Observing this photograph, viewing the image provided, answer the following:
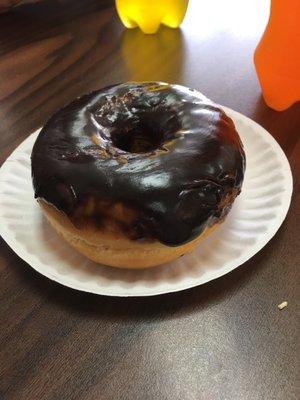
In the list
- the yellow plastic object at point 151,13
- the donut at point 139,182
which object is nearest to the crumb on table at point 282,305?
the donut at point 139,182

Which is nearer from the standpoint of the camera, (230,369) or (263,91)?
(230,369)

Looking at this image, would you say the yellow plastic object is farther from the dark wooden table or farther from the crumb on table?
the crumb on table

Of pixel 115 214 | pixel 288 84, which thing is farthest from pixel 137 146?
pixel 288 84

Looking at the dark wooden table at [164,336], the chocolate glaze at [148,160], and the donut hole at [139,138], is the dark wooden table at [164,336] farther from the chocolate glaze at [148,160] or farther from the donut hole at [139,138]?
the donut hole at [139,138]

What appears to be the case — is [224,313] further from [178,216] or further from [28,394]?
[28,394]

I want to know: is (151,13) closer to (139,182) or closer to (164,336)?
(139,182)

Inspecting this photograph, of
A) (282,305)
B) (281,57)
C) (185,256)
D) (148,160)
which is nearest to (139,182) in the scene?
(148,160)
